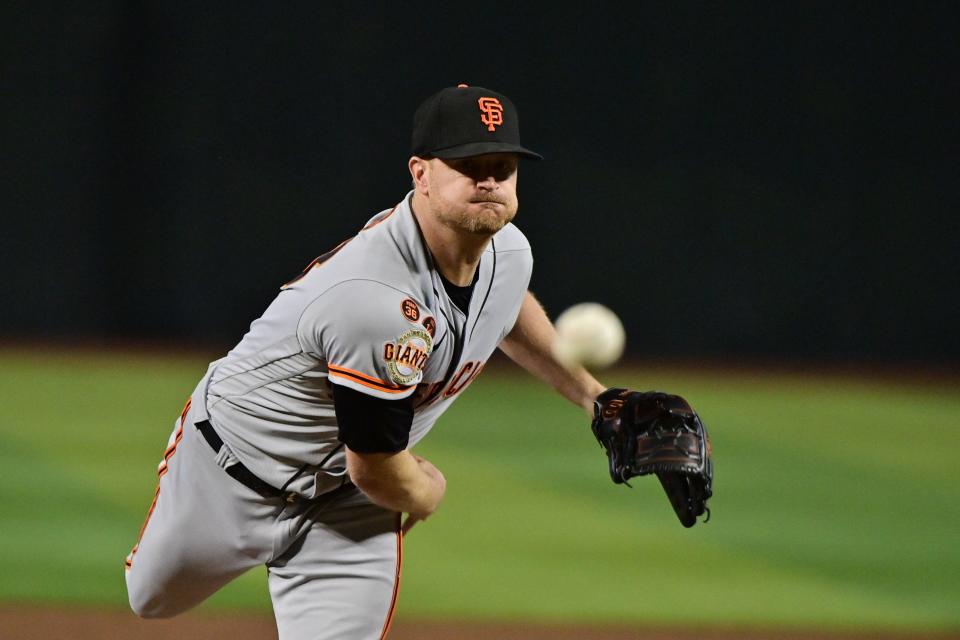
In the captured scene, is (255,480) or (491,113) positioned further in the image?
(255,480)

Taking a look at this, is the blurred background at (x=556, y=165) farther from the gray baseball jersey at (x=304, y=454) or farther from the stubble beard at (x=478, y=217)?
the stubble beard at (x=478, y=217)

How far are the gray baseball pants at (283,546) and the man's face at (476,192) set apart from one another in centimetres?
99

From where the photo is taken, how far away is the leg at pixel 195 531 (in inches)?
143

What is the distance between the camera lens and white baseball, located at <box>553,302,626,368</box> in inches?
150

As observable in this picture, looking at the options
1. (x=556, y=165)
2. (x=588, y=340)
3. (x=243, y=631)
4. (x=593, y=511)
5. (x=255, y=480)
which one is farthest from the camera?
(x=556, y=165)

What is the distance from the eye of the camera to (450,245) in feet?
10.7

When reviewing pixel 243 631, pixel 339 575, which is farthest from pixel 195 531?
pixel 243 631

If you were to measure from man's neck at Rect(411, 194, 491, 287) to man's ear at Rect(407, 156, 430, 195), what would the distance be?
0.13 ft

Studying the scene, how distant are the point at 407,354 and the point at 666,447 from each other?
0.85m

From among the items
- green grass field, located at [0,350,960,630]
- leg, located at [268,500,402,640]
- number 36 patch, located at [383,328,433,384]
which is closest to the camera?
number 36 patch, located at [383,328,433,384]

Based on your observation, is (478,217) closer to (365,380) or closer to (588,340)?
(365,380)

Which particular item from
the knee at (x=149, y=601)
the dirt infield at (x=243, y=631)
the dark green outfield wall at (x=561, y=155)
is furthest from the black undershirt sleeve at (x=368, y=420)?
the dark green outfield wall at (x=561, y=155)

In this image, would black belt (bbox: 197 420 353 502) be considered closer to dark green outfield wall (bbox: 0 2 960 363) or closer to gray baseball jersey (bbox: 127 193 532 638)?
gray baseball jersey (bbox: 127 193 532 638)

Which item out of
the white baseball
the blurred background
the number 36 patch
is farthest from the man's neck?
the blurred background
